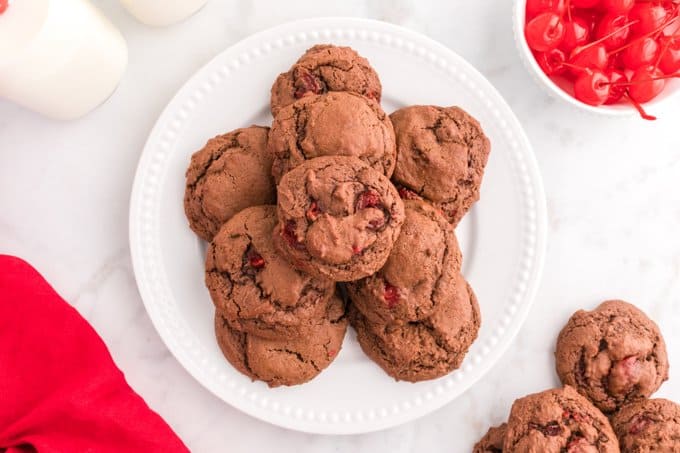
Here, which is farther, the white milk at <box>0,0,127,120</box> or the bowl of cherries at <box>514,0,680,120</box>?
the bowl of cherries at <box>514,0,680,120</box>

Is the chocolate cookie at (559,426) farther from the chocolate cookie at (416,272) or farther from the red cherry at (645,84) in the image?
the red cherry at (645,84)

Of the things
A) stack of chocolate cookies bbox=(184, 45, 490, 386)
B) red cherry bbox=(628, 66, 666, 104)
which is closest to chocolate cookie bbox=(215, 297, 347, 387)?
stack of chocolate cookies bbox=(184, 45, 490, 386)

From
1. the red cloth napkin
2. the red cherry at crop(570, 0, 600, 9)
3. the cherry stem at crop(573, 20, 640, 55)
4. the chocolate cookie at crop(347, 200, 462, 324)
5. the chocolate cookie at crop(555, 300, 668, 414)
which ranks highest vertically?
the red cherry at crop(570, 0, 600, 9)

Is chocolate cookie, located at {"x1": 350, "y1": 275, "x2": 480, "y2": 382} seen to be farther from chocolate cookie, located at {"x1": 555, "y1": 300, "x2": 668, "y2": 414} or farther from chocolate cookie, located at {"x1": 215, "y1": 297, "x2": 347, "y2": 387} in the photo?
chocolate cookie, located at {"x1": 555, "y1": 300, "x2": 668, "y2": 414}

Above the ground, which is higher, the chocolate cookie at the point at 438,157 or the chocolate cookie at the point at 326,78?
the chocolate cookie at the point at 326,78

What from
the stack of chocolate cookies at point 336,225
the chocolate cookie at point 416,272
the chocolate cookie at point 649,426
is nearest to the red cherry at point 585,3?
the stack of chocolate cookies at point 336,225

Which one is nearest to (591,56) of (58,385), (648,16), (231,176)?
(648,16)

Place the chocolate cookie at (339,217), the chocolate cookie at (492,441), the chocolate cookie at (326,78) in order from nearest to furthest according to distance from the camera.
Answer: the chocolate cookie at (339,217) → the chocolate cookie at (326,78) → the chocolate cookie at (492,441)

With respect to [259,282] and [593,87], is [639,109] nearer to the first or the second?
[593,87]
